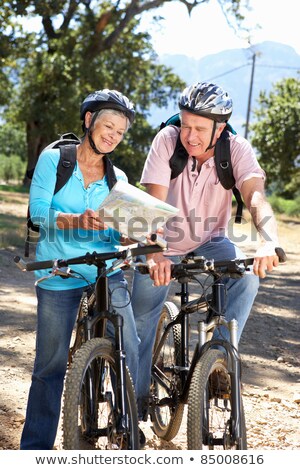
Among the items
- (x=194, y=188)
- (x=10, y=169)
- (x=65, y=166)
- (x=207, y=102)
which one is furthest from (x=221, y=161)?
(x=10, y=169)

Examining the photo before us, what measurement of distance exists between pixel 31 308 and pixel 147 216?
5.82 meters

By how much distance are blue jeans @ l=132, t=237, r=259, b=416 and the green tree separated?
1274 inches

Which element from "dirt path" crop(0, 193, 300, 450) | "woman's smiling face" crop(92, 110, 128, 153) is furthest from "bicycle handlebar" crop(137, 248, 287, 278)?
"dirt path" crop(0, 193, 300, 450)

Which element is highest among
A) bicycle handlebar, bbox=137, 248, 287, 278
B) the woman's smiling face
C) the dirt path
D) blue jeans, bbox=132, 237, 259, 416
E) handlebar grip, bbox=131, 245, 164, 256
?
the woman's smiling face

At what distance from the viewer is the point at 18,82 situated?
32.4 metres

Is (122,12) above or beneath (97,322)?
above

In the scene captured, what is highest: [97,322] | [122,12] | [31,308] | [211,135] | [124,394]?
[122,12]

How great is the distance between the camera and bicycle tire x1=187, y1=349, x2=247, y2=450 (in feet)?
11.7

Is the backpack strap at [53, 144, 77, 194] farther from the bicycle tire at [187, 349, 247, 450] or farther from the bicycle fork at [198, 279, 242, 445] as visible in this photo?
the bicycle tire at [187, 349, 247, 450]

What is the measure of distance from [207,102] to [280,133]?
110 feet

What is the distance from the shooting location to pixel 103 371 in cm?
360

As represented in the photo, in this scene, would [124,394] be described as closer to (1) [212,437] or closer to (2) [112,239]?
(1) [212,437]
